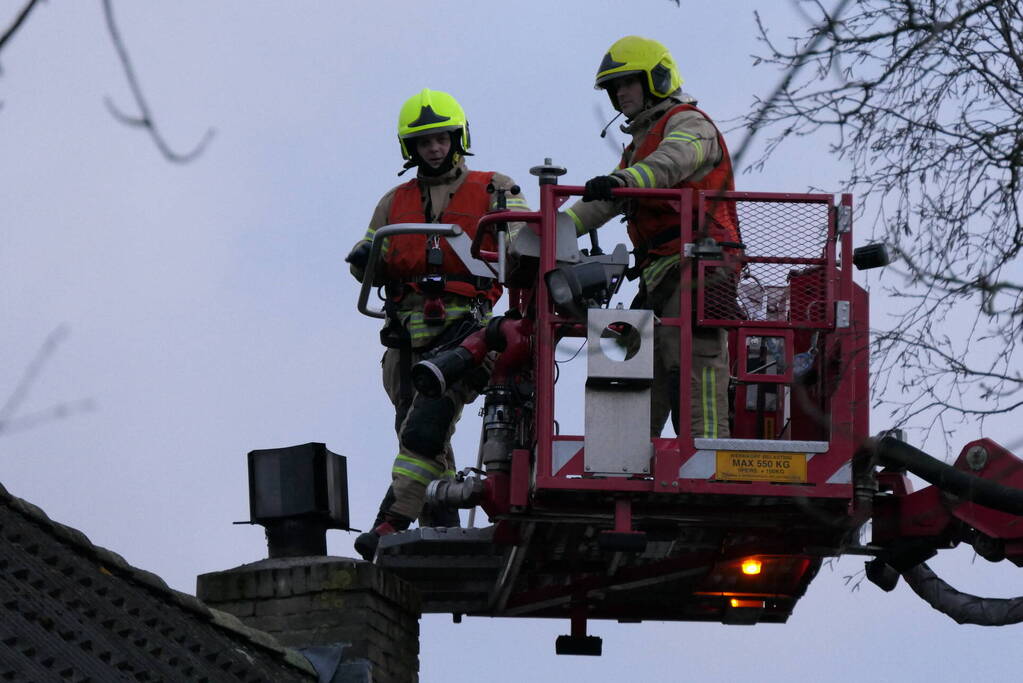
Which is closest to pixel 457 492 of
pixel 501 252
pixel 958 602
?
pixel 501 252

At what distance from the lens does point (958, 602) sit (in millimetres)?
9961

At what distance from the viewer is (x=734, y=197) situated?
8.97 m

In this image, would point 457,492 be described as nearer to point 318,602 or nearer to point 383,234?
point 318,602

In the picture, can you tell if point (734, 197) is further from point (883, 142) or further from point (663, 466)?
point (883, 142)

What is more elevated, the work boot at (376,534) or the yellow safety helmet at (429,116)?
the yellow safety helmet at (429,116)

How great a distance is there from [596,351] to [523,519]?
963 millimetres

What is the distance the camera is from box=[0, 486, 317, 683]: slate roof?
284 inches

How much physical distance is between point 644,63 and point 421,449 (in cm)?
212

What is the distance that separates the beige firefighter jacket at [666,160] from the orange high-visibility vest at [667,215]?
0.03 metres

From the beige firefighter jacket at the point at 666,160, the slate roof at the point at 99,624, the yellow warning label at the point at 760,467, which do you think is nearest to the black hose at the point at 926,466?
the yellow warning label at the point at 760,467

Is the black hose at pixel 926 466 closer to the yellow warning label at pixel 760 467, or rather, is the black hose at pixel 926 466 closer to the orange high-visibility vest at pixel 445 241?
the yellow warning label at pixel 760 467

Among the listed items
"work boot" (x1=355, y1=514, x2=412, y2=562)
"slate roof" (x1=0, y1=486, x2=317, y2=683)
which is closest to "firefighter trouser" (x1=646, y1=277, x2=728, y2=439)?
"work boot" (x1=355, y1=514, x2=412, y2=562)

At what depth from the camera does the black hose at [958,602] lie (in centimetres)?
969

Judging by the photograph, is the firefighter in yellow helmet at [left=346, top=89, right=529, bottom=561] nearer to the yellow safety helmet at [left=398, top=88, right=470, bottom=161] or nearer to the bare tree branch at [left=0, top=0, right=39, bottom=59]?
the yellow safety helmet at [left=398, top=88, right=470, bottom=161]
